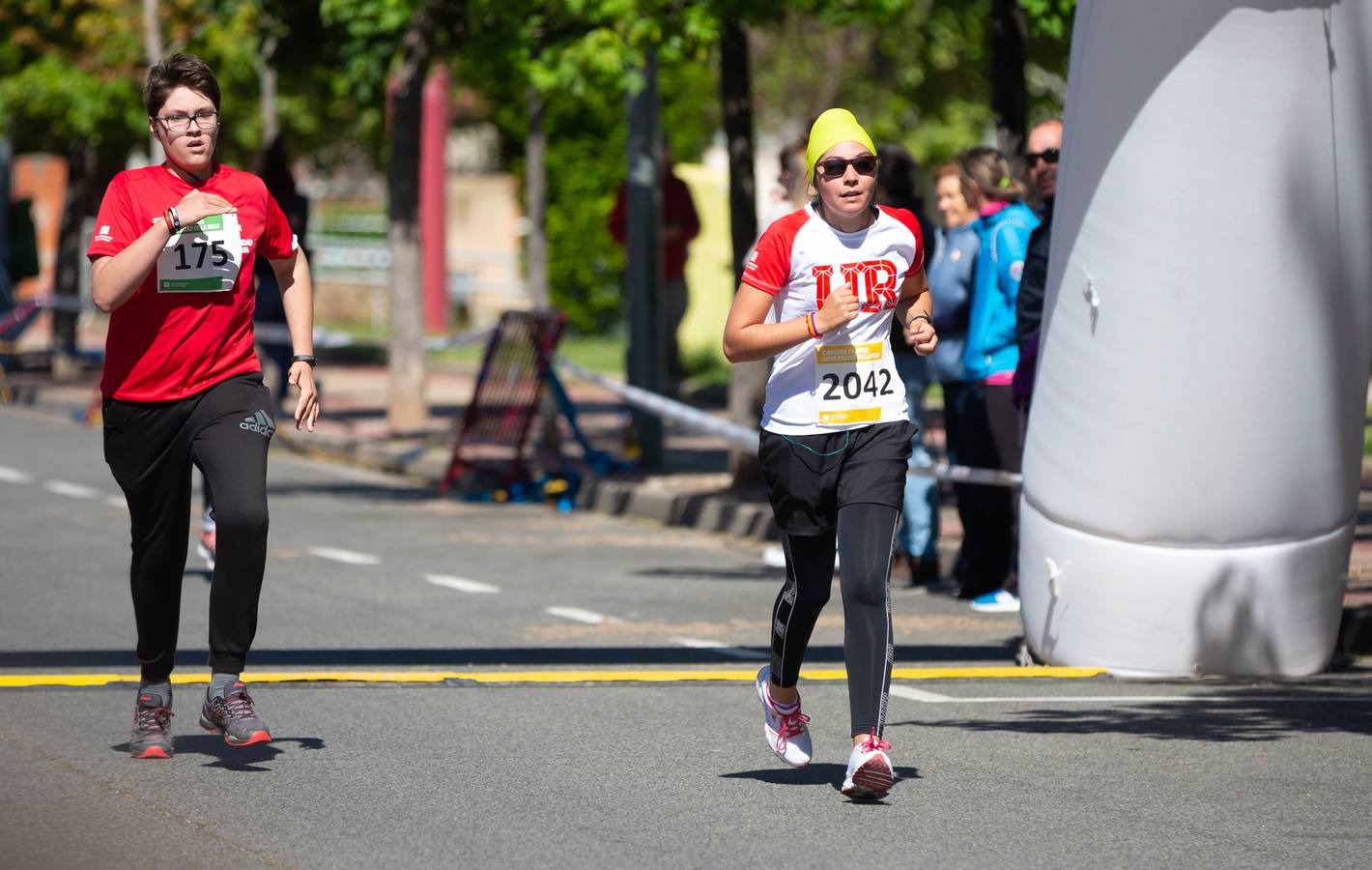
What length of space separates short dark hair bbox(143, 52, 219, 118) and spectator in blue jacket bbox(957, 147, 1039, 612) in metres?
4.38

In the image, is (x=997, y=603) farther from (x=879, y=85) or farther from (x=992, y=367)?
(x=879, y=85)

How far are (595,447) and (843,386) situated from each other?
11028 mm

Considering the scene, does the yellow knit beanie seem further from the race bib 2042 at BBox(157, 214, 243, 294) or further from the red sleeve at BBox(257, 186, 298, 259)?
the race bib 2042 at BBox(157, 214, 243, 294)

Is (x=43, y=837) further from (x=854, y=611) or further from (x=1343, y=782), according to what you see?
(x=1343, y=782)

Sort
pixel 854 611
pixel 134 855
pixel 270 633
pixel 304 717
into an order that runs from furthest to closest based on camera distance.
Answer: pixel 270 633, pixel 304 717, pixel 854 611, pixel 134 855

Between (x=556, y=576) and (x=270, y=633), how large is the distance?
2309mm

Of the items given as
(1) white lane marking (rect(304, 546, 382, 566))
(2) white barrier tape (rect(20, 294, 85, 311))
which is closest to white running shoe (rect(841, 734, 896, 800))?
(1) white lane marking (rect(304, 546, 382, 566))

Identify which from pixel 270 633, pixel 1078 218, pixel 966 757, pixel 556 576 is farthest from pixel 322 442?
pixel 966 757

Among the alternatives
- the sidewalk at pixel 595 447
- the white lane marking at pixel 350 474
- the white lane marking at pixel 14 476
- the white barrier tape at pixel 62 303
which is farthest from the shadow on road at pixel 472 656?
the white barrier tape at pixel 62 303

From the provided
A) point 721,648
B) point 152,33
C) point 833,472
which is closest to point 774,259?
point 833,472

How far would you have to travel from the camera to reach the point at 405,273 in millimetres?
→ 18000

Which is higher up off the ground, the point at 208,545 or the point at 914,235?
the point at 914,235

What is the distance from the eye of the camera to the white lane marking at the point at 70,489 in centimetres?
1441

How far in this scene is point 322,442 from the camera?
17.8m
